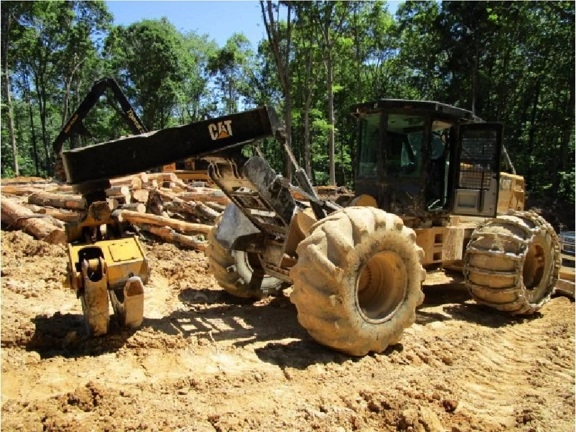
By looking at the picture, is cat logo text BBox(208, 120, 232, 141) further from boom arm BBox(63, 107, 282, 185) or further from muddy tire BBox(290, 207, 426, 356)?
muddy tire BBox(290, 207, 426, 356)

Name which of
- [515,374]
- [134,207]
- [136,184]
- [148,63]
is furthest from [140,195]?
[148,63]

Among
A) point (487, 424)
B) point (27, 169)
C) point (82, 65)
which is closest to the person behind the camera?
point (487, 424)

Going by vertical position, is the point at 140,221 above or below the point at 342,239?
below

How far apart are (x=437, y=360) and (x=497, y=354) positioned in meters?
0.93

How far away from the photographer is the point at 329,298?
390cm

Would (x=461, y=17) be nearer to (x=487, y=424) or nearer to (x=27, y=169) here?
(x=487, y=424)

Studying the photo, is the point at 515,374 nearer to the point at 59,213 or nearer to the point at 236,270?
the point at 236,270

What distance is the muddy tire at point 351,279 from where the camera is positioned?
3939 mm

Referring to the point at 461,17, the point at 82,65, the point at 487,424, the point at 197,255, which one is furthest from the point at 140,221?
the point at 82,65

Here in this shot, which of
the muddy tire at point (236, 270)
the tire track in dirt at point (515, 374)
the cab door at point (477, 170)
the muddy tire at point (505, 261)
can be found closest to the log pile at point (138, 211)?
the muddy tire at point (236, 270)

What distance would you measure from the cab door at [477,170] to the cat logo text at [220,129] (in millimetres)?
3265

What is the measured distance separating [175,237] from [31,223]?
8.63 ft

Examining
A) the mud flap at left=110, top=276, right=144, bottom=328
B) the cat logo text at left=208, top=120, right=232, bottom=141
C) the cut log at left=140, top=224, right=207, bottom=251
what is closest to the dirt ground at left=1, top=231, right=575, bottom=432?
the mud flap at left=110, top=276, right=144, bottom=328

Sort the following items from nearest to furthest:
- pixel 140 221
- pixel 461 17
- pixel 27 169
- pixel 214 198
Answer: pixel 140 221
pixel 214 198
pixel 461 17
pixel 27 169
